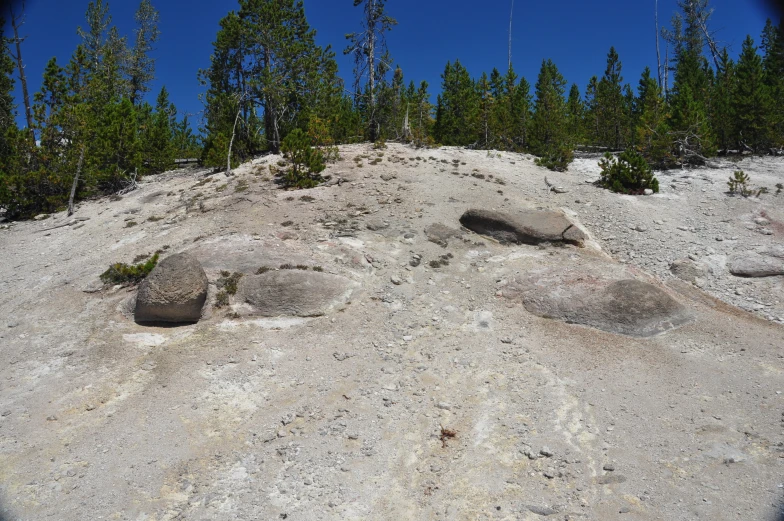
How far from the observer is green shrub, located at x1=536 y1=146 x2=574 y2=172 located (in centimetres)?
2220

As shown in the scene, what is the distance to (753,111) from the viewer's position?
25797mm

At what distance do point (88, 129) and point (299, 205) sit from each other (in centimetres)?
1271

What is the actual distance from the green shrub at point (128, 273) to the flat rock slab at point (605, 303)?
9507 mm

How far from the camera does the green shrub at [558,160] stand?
72.8 feet

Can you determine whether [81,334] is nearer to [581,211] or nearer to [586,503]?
[586,503]

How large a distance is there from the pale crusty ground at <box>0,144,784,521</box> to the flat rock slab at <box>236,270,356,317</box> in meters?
0.35

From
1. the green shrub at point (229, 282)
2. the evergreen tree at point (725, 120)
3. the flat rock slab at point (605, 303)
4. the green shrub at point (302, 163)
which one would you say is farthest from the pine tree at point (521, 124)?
the green shrub at point (229, 282)

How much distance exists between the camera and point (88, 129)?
20.7 m

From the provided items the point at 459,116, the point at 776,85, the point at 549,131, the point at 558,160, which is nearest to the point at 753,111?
the point at 776,85

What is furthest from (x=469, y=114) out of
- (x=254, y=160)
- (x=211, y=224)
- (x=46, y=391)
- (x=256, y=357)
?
(x=46, y=391)

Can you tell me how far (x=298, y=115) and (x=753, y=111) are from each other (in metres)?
27.8

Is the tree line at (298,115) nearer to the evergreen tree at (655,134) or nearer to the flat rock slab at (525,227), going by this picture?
the evergreen tree at (655,134)

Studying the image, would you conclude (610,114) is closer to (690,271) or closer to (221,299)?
(690,271)

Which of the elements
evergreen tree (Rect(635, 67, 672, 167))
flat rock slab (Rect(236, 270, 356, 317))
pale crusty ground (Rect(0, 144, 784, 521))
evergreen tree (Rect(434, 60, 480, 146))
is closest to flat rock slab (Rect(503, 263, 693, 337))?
pale crusty ground (Rect(0, 144, 784, 521))
